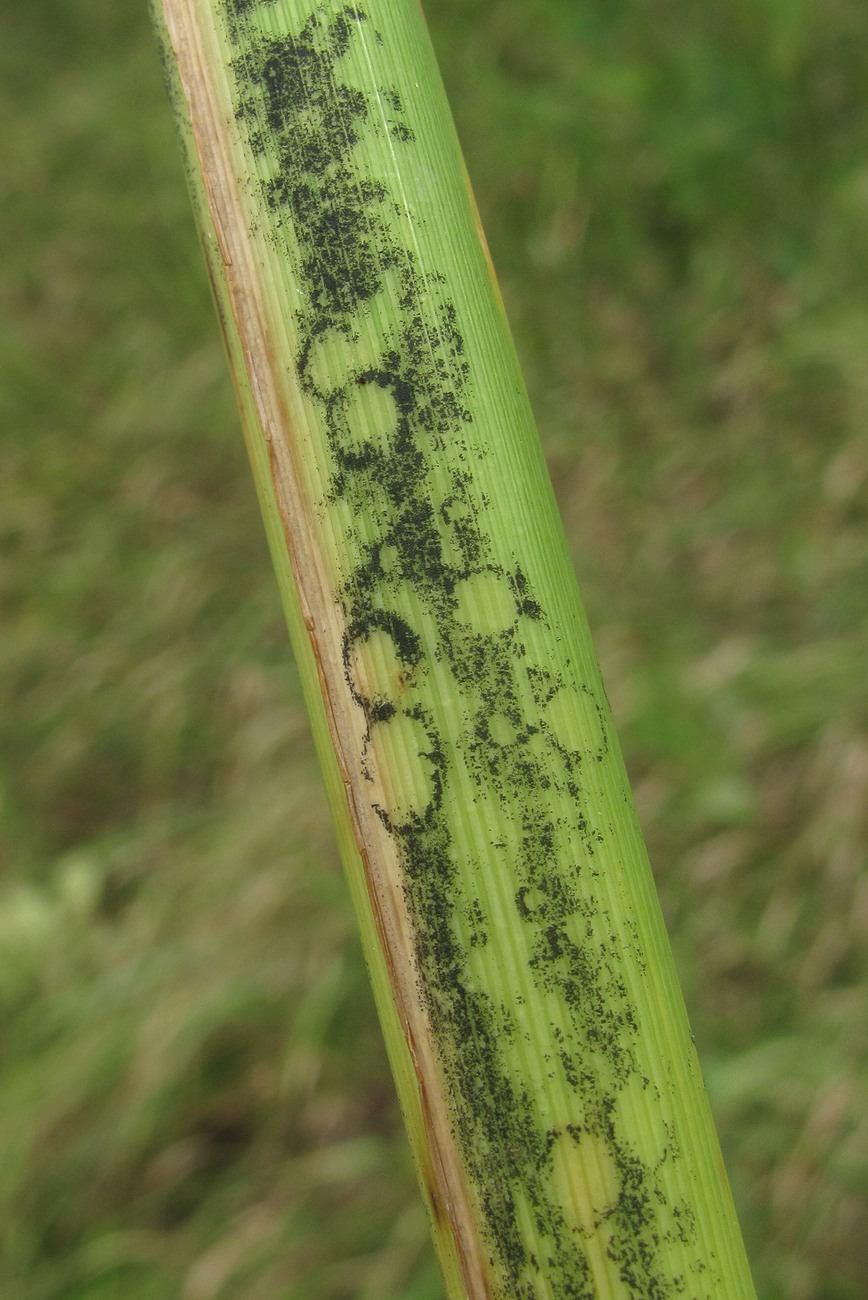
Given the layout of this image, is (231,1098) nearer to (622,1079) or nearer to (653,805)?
(653,805)

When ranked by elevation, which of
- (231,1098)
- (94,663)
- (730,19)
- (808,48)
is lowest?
(231,1098)

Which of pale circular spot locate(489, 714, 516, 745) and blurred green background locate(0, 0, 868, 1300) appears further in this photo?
blurred green background locate(0, 0, 868, 1300)

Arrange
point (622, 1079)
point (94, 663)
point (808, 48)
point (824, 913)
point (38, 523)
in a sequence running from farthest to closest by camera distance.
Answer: point (38, 523) < point (94, 663) < point (808, 48) < point (824, 913) < point (622, 1079)

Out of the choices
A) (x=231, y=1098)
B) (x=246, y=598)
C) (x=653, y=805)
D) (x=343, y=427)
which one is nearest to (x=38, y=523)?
(x=246, y=598)

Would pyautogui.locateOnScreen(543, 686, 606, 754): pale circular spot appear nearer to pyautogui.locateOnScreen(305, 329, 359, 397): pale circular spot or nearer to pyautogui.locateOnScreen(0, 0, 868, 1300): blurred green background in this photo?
pyautogui.locateOnScreen(305, 329, 359, 397): pale circular spot

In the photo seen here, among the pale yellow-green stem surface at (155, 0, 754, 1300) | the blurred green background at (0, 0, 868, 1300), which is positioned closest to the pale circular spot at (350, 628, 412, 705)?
the pale yellow-green stem surface at (155, 0, 754, 1300)

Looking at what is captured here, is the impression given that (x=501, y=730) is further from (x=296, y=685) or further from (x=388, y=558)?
(x=296, y=685)

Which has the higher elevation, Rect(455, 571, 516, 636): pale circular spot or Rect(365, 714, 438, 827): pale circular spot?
Rect(455, 571, 516, 636): pale circular spot

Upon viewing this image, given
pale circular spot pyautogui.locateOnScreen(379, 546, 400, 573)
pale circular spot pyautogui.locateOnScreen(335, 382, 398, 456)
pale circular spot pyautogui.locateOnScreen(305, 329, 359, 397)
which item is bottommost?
pale circular spot pyautogui.locateOnScreen(379, 546, 400, 573)
